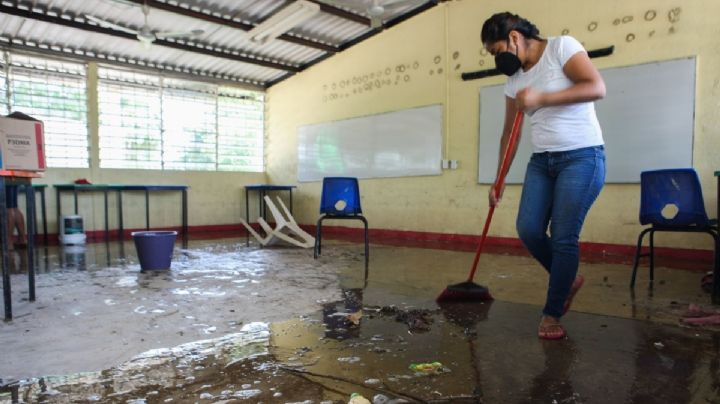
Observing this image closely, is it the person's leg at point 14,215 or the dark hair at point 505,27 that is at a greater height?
the dark hair at point 505,27

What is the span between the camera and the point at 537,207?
70.5 inches

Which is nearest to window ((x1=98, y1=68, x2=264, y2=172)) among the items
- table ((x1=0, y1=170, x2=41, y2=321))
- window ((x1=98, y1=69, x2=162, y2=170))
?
window ((x1=98, y1=69, x2=162, y2=170))

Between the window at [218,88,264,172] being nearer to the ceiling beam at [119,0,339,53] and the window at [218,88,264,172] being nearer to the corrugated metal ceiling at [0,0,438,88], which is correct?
the corrugated metal ceiling at [0,0,438,88]

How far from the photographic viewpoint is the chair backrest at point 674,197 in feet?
8.06

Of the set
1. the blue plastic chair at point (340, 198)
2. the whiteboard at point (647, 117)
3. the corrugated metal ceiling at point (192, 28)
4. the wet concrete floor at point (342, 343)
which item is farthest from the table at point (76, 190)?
the whiteboard at point (647, 117)

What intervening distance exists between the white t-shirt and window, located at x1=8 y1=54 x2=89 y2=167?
692 centimetres

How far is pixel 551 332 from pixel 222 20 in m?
5.92

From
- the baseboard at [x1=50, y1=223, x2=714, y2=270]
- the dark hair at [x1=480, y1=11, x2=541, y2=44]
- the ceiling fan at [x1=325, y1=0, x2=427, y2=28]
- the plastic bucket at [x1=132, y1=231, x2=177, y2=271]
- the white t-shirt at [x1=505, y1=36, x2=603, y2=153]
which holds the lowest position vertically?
the baseboard at [x1=50, y1=223, x2=714, y2=270]

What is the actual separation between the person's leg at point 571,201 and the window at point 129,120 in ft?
23.1

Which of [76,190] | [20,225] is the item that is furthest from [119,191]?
[20,225]

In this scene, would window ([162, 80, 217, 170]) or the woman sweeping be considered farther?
window ([162, 80, 217, 170])

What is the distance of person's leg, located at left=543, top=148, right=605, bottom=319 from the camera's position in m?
1.65

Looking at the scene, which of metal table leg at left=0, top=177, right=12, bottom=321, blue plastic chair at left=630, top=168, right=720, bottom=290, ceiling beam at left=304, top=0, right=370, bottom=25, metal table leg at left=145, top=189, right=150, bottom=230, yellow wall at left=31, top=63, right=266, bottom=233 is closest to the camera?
metal table leg at left=0, top=177, right=12, bottom=321

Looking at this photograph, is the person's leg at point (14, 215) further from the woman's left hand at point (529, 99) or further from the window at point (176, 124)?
the woman's left hand at point (529, 99)
